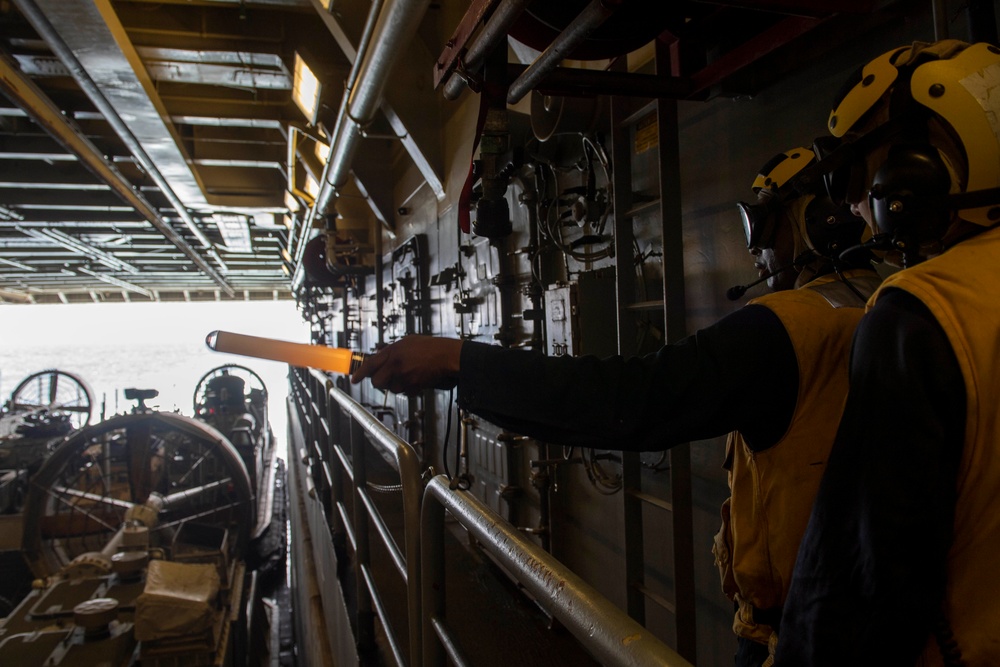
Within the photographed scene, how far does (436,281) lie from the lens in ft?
17.8

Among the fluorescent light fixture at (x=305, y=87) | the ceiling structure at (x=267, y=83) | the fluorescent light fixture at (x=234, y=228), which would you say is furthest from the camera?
the fluorescent light fixture at (x=234, y=228)

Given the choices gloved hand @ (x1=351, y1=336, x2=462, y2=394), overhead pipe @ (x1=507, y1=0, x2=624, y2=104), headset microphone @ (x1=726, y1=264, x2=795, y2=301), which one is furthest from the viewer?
headset microphone @ (x1=726, y1=264, x2=795, y2=301)

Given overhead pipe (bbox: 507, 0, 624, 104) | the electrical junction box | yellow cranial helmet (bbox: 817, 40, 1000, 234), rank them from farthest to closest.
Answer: the electrical junction box, overhead pipe (bbox: 507, 0, 624, 104), yellow cranial helmet (bbox: 817, 40, 1000, 234)

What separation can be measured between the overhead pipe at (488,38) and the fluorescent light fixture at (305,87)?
3542mm

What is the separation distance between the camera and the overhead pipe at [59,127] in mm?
4508

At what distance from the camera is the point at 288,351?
1389mm

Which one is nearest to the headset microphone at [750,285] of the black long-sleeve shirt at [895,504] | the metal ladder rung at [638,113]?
the black long-sleeve shirt at [895,504]

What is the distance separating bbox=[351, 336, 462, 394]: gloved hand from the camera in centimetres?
128

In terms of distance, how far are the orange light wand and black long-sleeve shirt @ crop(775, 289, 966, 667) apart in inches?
36.6

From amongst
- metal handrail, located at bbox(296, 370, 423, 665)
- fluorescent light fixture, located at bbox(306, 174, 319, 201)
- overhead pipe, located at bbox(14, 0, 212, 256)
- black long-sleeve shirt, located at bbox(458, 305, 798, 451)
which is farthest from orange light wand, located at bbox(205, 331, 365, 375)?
fluorescent light fixture, located at bbox(306, 174, 319, 201)

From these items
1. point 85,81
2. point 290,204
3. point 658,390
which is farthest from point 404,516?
point 290,204

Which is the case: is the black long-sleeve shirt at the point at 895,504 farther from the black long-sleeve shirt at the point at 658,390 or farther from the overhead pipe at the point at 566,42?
the overhead pipe at the point at 566,42

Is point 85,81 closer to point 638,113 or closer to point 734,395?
point 638,113

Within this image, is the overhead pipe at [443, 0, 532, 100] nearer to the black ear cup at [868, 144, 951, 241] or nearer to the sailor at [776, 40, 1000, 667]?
the black ear cup at [868, 144, 951, 241]
